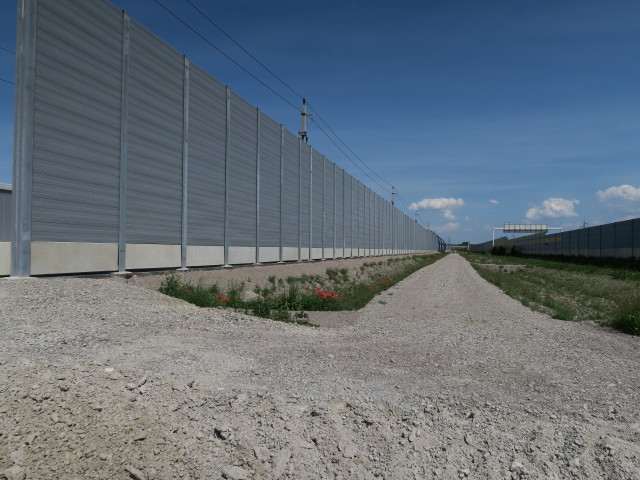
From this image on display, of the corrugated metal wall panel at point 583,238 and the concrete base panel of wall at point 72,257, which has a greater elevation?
the corrugated metal wall panel at point 583,238

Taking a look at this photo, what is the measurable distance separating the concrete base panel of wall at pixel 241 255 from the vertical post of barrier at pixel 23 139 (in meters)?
7.47

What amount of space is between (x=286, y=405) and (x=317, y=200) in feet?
73.5

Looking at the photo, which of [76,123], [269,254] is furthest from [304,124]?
[76,123]

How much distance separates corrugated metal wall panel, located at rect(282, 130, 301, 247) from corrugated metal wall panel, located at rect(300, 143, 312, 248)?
68cm

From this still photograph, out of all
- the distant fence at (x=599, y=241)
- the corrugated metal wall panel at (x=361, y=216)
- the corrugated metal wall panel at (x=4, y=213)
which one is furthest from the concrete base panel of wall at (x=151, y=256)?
the distant fence at (x=599, y=241)

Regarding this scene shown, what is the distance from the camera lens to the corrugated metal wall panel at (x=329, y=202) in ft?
92.3

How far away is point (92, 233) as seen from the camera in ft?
32.3

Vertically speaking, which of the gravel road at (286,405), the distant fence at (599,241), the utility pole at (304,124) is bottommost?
the gravel road at (286,405)

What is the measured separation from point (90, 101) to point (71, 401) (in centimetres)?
768

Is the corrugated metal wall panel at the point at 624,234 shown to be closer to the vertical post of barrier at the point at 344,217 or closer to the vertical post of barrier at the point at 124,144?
the vertical post of barrier at the point at 344,217

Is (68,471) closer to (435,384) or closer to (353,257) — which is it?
(435,384)

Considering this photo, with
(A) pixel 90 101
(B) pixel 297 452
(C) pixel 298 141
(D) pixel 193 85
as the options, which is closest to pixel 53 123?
(A) pixel 90 101

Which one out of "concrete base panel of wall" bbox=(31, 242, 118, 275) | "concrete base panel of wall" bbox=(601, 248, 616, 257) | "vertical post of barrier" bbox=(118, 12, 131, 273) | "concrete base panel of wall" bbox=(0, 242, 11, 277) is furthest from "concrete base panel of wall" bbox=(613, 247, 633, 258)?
"concrete base panel of wall" bbox=(0, 242, 11, 277)

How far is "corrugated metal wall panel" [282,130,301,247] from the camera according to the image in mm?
21172
